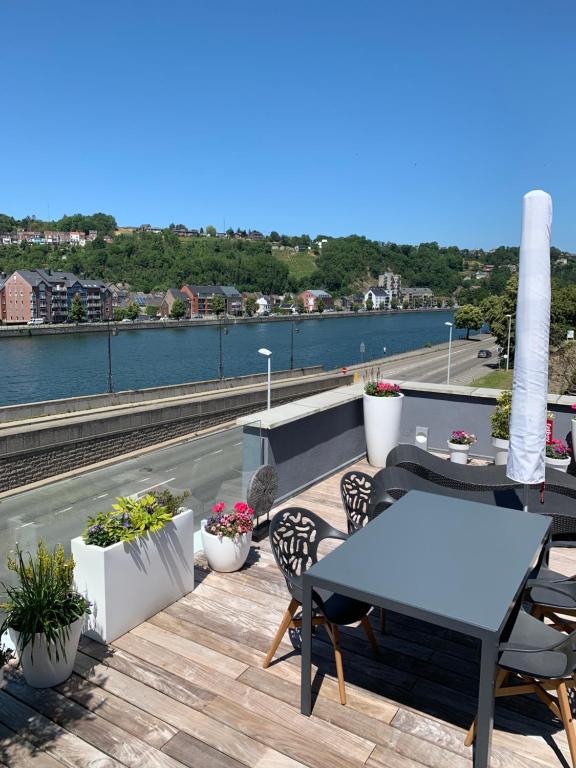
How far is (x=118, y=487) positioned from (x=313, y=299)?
507 ft

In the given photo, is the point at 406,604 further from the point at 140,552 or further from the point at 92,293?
the point at 92,293

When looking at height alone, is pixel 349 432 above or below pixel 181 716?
above

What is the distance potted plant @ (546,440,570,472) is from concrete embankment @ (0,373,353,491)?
19.3 metres

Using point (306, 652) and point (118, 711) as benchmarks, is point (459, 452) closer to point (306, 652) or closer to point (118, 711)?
point (306, 652)

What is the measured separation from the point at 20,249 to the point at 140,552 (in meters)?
159

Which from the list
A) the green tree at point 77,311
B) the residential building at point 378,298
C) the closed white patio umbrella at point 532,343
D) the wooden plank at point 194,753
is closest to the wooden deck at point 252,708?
the wooden plank at point 194,753

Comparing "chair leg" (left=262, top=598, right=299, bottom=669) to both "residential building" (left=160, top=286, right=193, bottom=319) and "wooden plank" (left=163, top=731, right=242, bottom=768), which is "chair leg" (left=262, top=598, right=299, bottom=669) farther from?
"residential building" (left=160, top=286, right=193, bottom=319)

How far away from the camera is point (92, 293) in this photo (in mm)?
114188

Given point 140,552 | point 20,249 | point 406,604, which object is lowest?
point 140,552

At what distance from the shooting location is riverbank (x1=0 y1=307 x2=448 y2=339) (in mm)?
89875

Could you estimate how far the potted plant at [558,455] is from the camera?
21.5ft

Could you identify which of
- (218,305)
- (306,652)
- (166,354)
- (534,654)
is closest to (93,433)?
(306,652)

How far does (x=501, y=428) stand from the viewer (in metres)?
7.33

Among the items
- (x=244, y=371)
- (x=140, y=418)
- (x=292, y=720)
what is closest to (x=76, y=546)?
(x=292, y=720)
